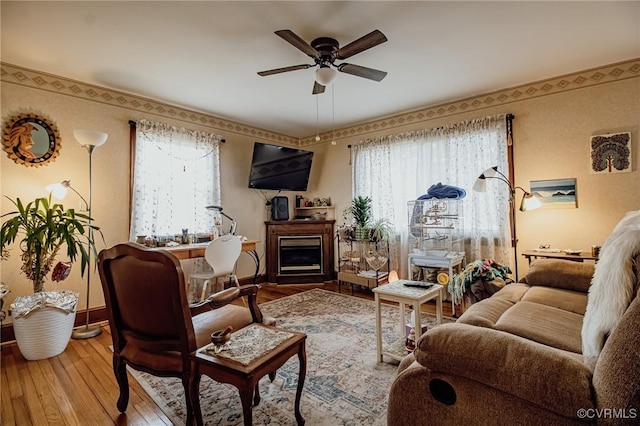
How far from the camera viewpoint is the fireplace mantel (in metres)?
4.84

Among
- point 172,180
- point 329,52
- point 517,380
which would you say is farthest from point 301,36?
point 517,380

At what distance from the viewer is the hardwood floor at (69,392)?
1675mm

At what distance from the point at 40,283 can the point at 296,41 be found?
118 inches

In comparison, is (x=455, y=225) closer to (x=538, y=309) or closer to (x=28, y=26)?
(x=538, y=309)

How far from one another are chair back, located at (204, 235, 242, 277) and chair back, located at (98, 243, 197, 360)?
5.46ft

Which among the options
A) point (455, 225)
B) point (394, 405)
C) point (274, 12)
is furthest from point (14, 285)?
point (455, 225)

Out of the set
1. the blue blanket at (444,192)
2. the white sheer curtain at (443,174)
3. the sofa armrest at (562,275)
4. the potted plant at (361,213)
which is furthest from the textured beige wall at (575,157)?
the potted plant at (361,213)

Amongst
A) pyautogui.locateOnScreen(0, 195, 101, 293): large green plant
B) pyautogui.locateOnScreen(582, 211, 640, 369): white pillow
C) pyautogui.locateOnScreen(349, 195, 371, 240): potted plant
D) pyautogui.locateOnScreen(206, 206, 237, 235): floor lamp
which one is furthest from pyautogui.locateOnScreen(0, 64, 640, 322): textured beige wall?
pyautogui.locateOnScreen(582, 211, 640, 369): white pillow

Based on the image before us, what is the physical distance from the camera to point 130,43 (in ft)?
7.98

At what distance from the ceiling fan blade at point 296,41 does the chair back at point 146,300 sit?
1.59 meters

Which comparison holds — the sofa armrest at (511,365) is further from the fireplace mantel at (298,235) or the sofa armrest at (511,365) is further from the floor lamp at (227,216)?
the fireplace mantel at (298,235)

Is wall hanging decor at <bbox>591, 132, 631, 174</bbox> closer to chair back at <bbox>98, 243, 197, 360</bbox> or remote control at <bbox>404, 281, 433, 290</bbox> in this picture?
remote control at <bbox>404, 281, 433, 290</bbox>

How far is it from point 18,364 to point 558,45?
5182 mm

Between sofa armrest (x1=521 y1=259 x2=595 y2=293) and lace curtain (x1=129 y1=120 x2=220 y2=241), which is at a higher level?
lace curtain (x1=129 y1=120 x2=220 y2=241)
